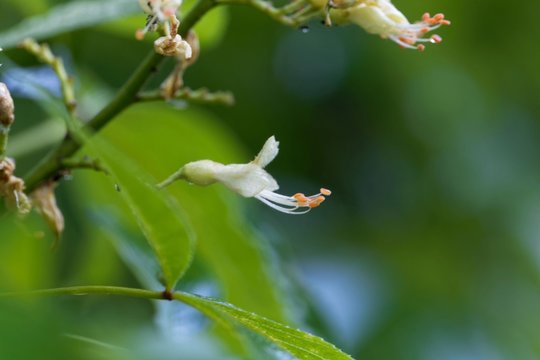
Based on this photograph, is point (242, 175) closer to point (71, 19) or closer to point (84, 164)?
point (84, 164)

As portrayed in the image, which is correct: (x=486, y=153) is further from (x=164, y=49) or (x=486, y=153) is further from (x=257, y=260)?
(x=164, y=49)

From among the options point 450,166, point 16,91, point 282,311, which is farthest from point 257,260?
point 450,166

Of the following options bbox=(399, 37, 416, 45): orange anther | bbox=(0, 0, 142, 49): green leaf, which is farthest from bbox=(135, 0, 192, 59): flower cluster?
bbox=(0, 0, 142, 49): green leaf

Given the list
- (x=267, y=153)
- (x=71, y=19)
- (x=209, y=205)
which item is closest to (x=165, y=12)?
(x=267, y=153)

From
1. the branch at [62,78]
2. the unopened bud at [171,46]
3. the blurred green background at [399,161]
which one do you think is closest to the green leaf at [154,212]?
the unopened bud at [171,46]

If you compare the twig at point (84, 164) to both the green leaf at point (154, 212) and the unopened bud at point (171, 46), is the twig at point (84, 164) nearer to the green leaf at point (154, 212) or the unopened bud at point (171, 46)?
the green leaf at point (154, 212)

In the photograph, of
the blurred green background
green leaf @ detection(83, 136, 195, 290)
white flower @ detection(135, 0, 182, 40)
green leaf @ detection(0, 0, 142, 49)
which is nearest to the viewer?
green leaf @ detection(83, 136, 195, 290)

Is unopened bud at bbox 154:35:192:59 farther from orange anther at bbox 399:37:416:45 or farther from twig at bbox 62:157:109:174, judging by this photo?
orange anther at bbox 399:37:416:45
